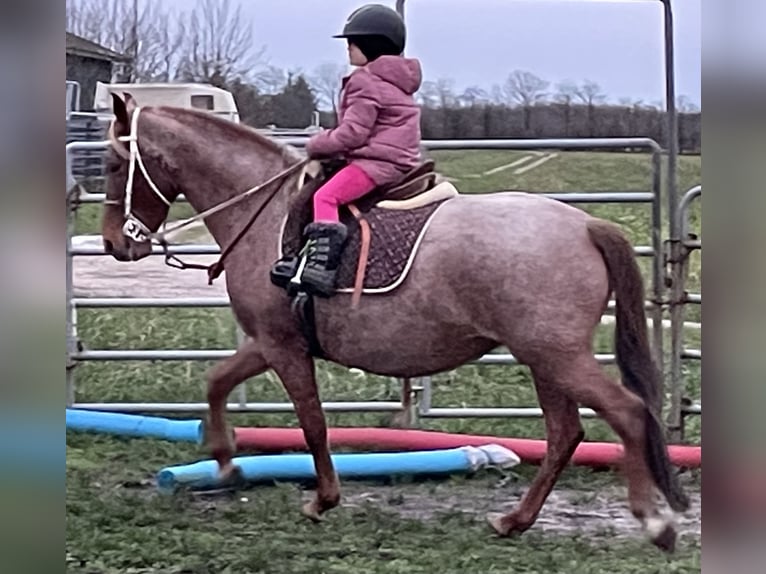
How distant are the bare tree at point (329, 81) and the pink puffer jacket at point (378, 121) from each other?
21 millimetres

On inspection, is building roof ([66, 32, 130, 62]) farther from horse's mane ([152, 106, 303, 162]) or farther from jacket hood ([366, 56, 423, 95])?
jacket hood ([366, 56, 423, 95])

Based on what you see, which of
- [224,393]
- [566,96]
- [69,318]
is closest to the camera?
[566,96]

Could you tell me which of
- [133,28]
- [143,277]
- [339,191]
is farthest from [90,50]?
[339,191]

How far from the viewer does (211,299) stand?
3.77 meters

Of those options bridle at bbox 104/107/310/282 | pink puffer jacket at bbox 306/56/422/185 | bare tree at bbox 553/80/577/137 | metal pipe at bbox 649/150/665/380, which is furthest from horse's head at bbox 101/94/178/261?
metal pipe at bbox 649/150/665/380

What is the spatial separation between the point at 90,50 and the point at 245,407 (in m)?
0.86

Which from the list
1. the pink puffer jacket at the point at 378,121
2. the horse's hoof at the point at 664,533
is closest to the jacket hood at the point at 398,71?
the pink puffer jacket at the point at 378,121

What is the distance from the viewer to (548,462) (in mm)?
3703

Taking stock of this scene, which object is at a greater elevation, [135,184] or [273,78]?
[273,78]

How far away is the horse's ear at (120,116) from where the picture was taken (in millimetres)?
3678

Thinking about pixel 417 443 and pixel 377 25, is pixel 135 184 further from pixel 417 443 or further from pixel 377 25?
pixel 417 443

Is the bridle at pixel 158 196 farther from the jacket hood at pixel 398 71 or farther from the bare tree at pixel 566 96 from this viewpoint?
the bare tree at pixel 566 96
